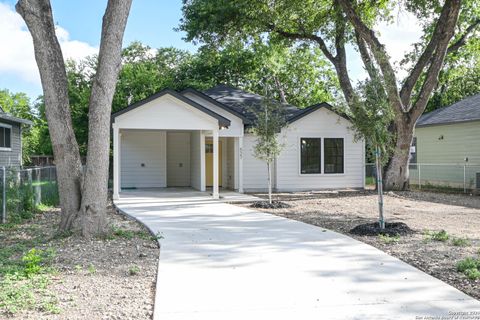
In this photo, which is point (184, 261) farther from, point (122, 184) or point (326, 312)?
point (122, 184)

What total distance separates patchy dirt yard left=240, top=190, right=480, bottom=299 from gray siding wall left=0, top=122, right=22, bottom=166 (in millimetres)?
12458

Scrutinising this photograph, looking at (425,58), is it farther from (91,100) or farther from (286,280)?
(286,280)

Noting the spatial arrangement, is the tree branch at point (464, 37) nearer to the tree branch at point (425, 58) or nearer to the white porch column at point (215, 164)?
the tree branch at point (425, 58)

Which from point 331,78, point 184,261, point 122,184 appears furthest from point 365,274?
point 331,78

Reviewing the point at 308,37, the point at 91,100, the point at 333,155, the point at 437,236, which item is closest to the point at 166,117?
the point at 91,100

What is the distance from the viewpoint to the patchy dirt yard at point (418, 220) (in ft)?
21.7

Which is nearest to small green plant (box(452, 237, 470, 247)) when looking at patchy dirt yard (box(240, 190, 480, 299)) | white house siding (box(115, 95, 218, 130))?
patchy dirt yard (box(240, 190, 480, 299))

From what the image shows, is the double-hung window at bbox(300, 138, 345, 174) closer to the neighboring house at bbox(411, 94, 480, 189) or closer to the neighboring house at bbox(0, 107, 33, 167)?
the neighboring house at bbox(411, 94, 480, 189)

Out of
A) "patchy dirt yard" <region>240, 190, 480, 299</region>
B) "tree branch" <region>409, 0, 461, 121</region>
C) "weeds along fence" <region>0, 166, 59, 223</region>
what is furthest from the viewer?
"tree branch" <region>409, 0, 461, 121</region>

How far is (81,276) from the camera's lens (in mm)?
5773

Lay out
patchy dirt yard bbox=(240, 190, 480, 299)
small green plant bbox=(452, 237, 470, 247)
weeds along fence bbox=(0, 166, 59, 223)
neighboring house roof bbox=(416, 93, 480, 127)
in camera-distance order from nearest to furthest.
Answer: patchy dirt yard bbox=(240, 190, 480, 299) → small green plant bbox=(452, 237, 470, 247) → weeds along fence bbox=(0, 166, 59, 223) → neighboring house roof bbox=(416, 93, 480, 127)

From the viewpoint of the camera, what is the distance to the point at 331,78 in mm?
34562

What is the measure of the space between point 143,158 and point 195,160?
223 cm

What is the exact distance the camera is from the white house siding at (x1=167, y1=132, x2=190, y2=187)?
2100 centimetres
